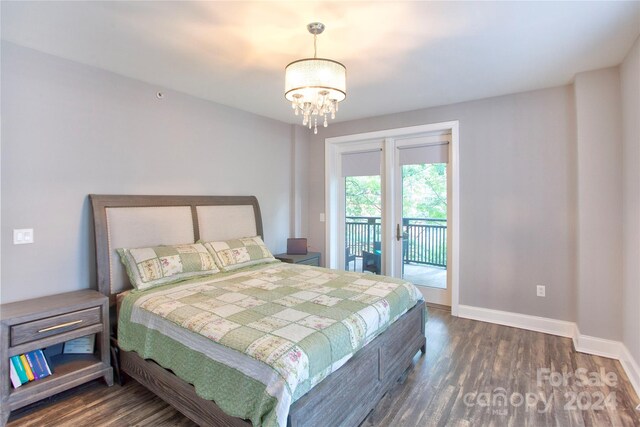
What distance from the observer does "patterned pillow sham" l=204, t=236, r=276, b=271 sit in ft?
10.6

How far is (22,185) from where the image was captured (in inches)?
93.6

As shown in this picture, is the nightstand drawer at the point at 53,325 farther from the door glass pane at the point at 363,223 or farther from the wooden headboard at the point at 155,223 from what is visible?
the door glass pane at the point at 363,223

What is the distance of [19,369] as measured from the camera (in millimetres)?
2098

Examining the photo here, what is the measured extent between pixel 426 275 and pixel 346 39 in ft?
10.2

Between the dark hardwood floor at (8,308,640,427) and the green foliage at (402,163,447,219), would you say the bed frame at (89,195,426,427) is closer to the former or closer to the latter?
the dark hardwood floor at (8,308,640,427)

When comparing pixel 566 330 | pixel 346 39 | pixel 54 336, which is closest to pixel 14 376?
pixel 54 336

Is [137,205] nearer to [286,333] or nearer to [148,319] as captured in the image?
[148,319]

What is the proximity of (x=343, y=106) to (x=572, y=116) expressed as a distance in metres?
2.38

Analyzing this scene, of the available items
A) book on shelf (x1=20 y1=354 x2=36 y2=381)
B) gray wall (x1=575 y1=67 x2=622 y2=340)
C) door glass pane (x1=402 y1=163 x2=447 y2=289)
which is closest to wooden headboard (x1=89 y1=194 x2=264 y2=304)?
book on shelf (x1=20 y1=354 x2=36 y2=381)

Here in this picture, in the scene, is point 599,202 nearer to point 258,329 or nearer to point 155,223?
point 258,329

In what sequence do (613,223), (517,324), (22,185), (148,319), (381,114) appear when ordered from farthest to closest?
(381,114) < (517,324) < (613,223) < (22,185) < (148,319)

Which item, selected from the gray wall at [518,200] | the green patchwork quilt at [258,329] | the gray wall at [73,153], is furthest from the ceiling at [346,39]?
the green patchwork quilt at [258,329]

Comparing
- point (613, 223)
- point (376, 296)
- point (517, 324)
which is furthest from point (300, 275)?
point (613, 223)

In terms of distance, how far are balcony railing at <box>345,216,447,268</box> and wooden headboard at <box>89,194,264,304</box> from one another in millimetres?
1625
